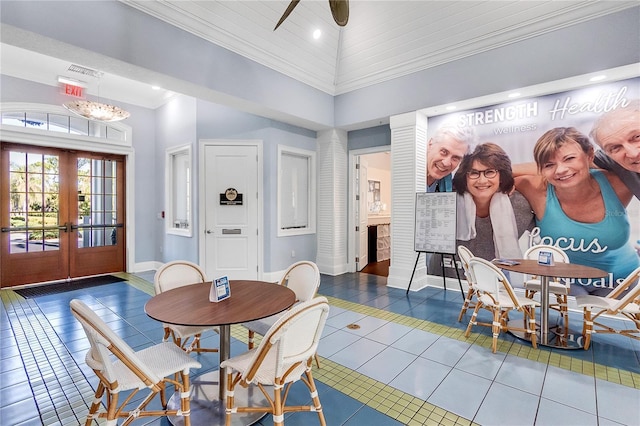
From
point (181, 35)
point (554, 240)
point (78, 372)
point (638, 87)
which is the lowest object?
point (78, 372)

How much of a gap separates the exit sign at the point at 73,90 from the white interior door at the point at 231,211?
98.2 inches

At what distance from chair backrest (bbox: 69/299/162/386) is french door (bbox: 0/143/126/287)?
5.11 m

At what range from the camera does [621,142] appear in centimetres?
357

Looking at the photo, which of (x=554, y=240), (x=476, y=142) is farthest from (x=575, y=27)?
(x=554, y=240)

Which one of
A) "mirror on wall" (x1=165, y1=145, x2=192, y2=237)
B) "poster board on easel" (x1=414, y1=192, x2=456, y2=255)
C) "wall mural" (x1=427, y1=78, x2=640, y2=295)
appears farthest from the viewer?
"mirror on wall" (x1=165, y1=145, x2=192, y2=237)

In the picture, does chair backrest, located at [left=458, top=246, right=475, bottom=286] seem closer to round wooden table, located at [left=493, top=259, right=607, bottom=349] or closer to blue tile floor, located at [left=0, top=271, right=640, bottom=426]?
round wooden table, located at [left=493, top=259, right=607, bottom=349]

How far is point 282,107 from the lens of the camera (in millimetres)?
4707

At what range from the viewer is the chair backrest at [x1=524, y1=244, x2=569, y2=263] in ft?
12.3

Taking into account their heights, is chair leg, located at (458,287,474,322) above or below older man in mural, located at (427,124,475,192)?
below

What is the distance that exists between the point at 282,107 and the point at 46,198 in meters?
4.41

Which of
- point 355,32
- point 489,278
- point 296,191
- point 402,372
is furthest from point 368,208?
point 402,372

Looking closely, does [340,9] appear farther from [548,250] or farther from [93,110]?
[93,110]

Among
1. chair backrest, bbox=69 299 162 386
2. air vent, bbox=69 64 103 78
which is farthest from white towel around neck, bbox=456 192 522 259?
air vent, bbox=69 64 103 78

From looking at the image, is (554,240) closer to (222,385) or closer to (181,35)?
(222,385)
